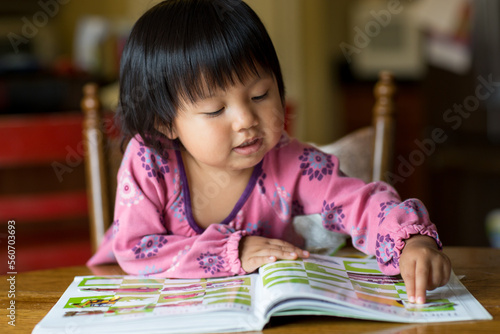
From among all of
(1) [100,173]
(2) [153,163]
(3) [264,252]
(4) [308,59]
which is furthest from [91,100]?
(4) [308,59]

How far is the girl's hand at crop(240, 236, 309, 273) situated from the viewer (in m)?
0.85

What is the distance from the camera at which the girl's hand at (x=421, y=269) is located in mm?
744

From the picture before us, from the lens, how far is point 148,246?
94cm

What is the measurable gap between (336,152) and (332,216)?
0.88ft

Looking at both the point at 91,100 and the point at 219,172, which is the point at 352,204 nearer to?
the point at 219,172

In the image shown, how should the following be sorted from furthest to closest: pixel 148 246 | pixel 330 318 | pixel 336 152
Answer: pixel 336 152
pixel 148 246
pixel 330 318

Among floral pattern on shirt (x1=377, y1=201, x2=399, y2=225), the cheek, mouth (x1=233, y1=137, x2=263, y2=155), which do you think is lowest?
floral pattern on shirt (x1=377, y1=201, x2=399, y2=225)

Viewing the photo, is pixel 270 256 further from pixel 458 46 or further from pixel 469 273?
pixel 458 46

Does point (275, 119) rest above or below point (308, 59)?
above

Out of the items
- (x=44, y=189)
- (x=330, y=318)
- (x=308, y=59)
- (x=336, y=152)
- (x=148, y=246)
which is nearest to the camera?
(x=330, y=318)

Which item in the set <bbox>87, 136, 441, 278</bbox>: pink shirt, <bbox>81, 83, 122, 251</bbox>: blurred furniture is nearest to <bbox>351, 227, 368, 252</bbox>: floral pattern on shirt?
<bbox>87, 136, 441, 278</bbox>: pink shirt

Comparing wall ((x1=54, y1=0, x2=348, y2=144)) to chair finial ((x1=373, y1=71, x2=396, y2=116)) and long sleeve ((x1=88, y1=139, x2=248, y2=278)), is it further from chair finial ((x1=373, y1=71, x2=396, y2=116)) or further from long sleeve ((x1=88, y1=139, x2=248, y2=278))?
long sleeve ((x1=88, y1=139, x2=248, y2=278))

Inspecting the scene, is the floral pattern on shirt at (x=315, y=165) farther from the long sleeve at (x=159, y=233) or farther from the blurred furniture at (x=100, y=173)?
the blurred furniture at (x=100, y=173)

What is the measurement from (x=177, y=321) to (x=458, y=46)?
2042mm
